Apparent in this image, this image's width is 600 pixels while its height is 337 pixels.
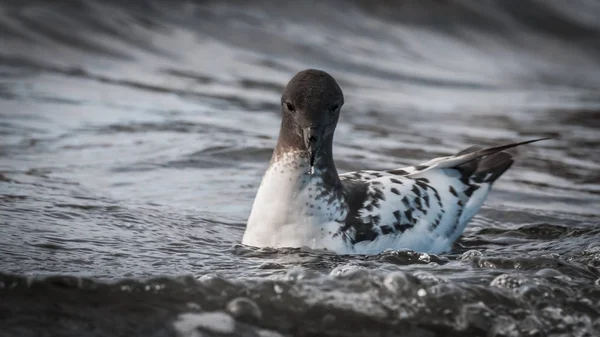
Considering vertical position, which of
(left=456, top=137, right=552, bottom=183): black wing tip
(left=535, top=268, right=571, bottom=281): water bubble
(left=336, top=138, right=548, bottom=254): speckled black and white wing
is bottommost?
(left=535, top=268, right=571, bottom=281): water bubble

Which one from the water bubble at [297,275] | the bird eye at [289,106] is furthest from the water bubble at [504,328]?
the bird eye at [289,106]

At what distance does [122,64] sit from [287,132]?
6.96 meters

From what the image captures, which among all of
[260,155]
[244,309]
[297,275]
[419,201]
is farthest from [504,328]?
[260,155]

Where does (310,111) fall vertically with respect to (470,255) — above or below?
above

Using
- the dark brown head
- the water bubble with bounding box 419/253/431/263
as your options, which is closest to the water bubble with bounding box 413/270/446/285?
the water bubble with bounding box 419/253/431/263

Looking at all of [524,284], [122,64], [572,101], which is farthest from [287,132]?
[572,101]

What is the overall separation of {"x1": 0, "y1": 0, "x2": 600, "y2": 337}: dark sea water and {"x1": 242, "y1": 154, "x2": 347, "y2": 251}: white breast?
12 cm

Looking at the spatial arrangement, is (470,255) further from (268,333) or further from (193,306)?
(193,306)

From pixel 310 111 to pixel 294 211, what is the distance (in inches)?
24.0

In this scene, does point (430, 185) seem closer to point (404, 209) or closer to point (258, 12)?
point (404, 209)

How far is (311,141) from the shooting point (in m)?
5.73

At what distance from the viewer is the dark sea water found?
4707 mm

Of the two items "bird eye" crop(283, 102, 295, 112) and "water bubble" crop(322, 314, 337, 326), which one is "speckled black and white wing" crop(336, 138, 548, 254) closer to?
"bird eye" crop(283, 102, 295, 112)

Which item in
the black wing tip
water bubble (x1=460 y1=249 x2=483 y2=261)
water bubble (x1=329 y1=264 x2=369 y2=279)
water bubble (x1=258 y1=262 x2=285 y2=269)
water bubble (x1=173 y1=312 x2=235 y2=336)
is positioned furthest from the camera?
the black wing tip
